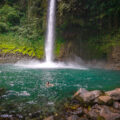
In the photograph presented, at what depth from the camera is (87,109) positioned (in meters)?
7.18

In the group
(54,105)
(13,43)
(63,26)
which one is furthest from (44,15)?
(54,105)

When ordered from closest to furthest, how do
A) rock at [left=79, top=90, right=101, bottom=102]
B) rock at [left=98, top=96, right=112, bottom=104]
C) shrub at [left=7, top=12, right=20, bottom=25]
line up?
rock at [left=98, top=96, right=112, bottom=104] < rock at [left=79, top=90, right=101, bottom=102] < shrub at [left=7, top=12, right=20, bottom=25]

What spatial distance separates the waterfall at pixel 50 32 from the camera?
28.0 metres

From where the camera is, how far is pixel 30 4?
33.2 metres

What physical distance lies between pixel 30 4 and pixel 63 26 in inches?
413

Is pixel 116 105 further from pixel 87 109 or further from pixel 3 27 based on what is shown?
pixel 3 27

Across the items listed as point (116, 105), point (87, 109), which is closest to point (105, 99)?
point (116, 105)

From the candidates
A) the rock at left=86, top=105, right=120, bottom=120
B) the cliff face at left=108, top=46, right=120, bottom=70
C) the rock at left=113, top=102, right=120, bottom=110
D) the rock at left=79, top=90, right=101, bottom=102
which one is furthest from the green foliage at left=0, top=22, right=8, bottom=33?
the rock at left=113, top=102, right=120, bottom=110

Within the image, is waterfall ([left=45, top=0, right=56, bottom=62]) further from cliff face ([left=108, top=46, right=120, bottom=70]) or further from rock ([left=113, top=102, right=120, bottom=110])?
rock ([left=113, top=102, right=120, bottom=110])

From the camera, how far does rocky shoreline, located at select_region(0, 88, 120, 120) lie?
6.31 m

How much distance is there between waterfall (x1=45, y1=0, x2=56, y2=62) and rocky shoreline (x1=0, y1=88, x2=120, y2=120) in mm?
19758

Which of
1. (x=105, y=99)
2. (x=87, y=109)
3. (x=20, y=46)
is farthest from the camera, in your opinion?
(x=20, y=46)

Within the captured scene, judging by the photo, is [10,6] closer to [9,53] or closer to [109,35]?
[9,53]

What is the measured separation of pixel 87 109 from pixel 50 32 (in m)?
22.8
